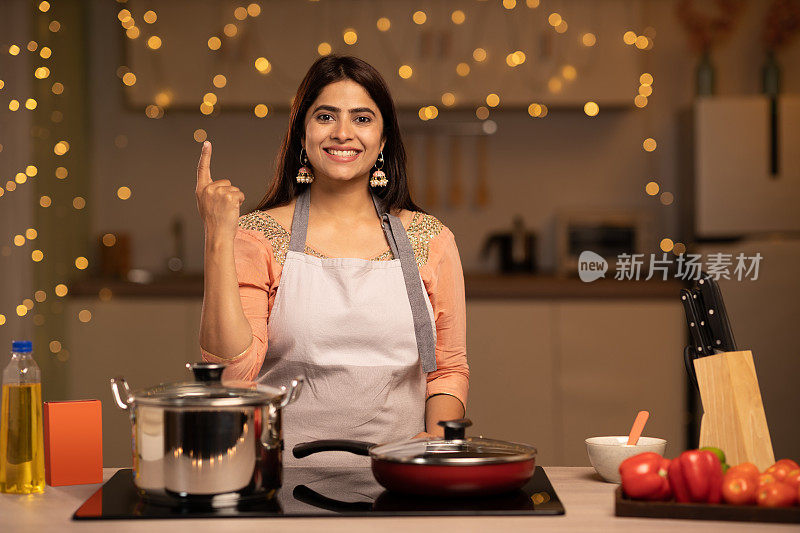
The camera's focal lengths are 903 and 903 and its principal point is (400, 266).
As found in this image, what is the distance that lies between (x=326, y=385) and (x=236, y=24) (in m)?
2.19

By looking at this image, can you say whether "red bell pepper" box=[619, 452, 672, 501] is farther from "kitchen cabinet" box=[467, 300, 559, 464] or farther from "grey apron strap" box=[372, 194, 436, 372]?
"kitchen cabinet" box=[467, 300, 559, 464]

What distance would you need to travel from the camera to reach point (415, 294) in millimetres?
1717

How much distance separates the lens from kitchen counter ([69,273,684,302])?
321 cm

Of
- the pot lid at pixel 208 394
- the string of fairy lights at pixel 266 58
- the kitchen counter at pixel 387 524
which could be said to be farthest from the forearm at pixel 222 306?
the string of fairy lights at pixel 266 58

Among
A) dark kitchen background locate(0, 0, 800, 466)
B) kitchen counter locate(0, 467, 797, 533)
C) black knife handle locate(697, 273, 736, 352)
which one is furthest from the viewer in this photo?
dark kitchen background locate(0, 0, 800, 466)

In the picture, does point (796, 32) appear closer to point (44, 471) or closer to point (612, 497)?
point (612, 497)

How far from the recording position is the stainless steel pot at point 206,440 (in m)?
1.04

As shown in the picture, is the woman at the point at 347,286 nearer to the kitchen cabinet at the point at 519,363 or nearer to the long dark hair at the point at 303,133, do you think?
the long dark hair at the point at 303,133

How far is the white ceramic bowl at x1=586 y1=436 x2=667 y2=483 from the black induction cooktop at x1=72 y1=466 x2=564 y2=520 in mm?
90

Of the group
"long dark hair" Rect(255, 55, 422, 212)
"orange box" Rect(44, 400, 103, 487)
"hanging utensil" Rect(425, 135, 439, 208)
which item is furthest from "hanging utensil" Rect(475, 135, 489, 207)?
"orange box" Rect(44, 400, 103, 487)

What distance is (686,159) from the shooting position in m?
3.53

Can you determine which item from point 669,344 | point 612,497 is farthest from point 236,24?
point 612,497

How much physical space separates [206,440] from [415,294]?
74cm

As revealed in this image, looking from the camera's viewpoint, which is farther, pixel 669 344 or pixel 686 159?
pixel 686 159
